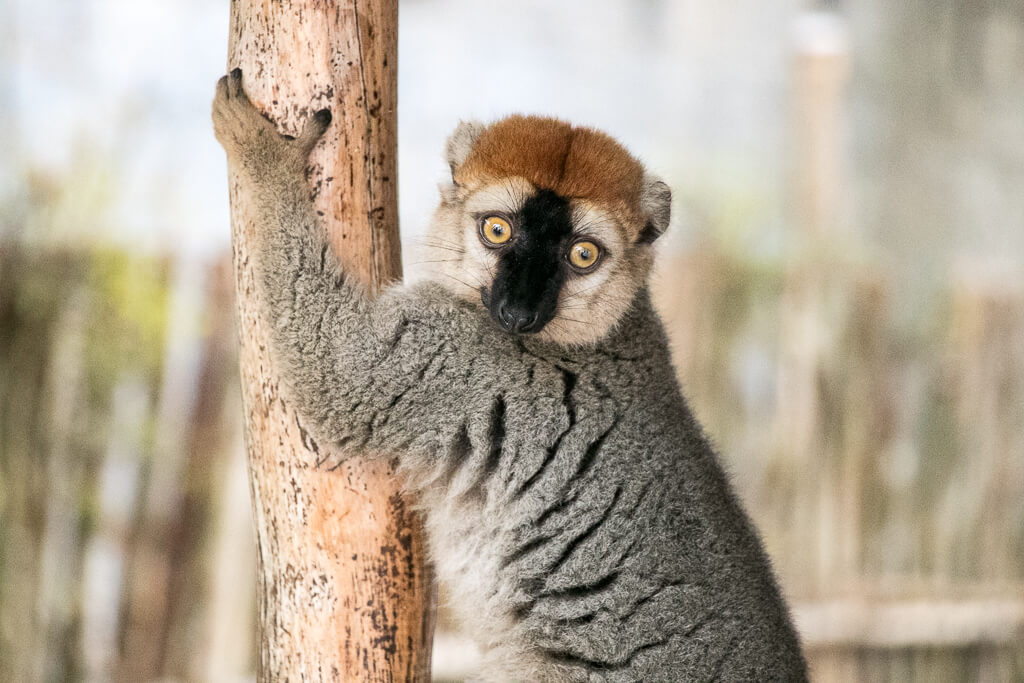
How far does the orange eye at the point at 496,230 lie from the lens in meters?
3.60

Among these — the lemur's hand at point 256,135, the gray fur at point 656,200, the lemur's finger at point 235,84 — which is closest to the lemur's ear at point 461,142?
the lemur's hand at point 256,135

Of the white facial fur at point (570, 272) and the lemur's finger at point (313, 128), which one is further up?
the lemur's finger at point (313, 128)

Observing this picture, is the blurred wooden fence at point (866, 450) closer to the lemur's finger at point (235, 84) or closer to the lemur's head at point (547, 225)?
the lemur's head at point (547, 225)

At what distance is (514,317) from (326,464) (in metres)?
0.91

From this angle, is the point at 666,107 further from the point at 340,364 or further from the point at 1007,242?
the point at 340,364

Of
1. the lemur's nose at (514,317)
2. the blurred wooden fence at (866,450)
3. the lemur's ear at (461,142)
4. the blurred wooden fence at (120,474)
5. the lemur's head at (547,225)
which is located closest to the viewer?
the lemur's nose at (514,317)

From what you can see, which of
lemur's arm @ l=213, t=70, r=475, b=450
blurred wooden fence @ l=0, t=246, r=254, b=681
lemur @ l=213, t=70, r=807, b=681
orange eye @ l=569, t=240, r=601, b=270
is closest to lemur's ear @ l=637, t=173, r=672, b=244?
lemur @ l=213, t=70, r=807, b=681

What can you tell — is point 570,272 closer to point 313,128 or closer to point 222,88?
point 313,128

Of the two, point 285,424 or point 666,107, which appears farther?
point 666,107

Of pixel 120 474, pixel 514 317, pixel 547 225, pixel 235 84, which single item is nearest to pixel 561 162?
pixel 547 225

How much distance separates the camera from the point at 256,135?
3.38 m

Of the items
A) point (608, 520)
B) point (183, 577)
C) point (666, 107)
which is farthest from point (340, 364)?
point (666, 107)

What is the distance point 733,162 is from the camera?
8.49 metres

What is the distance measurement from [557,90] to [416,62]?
1.34m
